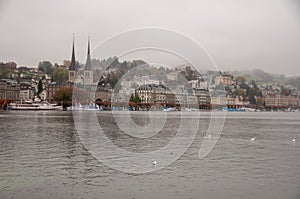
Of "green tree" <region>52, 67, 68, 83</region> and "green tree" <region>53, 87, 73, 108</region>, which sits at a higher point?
"green tree" <region>52, 67, 68, 83</region>

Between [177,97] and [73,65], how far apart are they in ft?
148

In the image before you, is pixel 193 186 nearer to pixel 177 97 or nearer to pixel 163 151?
pixel 163 151

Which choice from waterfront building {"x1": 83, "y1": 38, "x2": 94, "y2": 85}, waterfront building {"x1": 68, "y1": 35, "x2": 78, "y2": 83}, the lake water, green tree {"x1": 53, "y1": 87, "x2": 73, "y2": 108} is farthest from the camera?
waterfront building {"x1": 68, "y1": 35, "x2": 78, "y2": 83}

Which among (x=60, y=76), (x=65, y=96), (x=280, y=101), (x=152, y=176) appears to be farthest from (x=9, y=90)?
(x=152, y=176)

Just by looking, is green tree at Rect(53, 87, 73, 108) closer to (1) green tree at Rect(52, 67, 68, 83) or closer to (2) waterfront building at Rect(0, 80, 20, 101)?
(2) waterfront building at Rect(0, 80, 20, 101)

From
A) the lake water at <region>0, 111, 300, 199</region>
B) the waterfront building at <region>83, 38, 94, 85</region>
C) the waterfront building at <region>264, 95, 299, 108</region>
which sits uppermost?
the waterfront building at <region>83, 38, 94, 85</region>

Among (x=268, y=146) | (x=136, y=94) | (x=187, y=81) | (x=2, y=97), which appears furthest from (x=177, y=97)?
(x=268, y=146)

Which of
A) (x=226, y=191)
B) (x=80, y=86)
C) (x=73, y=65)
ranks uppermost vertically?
(x=73, y=65)

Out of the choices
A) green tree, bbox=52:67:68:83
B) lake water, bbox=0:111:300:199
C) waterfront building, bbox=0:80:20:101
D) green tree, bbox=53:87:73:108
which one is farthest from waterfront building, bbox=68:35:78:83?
lake water, bbox=0:111:300:199

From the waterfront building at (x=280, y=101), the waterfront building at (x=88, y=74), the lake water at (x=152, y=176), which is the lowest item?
the lake water at (x=152, y=176)

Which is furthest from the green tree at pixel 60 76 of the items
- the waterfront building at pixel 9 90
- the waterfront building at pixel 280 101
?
the waterfront building at pixel 280 101

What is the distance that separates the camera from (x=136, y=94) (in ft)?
353

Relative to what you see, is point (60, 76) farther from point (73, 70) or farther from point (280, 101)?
point (280, 101)

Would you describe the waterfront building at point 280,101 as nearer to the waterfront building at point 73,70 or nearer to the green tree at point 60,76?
the waterfront building at point 73,70
